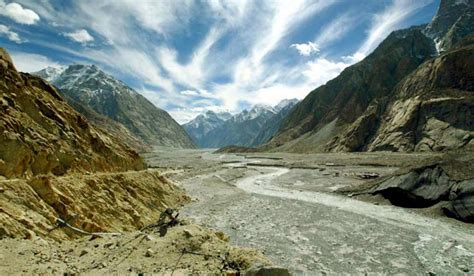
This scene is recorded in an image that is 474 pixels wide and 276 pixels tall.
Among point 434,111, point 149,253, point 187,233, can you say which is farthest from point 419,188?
point 434,111

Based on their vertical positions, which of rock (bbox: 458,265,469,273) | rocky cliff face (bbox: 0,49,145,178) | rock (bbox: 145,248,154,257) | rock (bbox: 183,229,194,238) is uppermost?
Answer: rocky cliff face (bbox: 0,49,145,178)

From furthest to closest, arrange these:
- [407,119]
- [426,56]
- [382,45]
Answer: [382,45]
[426,56]
[407,119]

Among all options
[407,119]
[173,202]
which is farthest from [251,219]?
[407,119]

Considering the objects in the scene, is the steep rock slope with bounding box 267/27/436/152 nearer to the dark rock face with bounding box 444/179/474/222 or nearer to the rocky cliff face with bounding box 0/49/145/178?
the dark rock face with bounding box 444/179/474/222

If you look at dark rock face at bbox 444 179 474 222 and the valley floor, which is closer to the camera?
the valley floor

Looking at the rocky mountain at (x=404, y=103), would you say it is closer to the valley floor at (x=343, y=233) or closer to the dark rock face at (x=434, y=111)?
the dark rock face at (x=434, y=111)

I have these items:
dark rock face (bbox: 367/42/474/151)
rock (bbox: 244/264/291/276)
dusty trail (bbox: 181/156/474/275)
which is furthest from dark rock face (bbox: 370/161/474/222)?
dark rock face (bbox: 367/42/474/151)

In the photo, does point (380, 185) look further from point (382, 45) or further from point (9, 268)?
point (382, 45)
